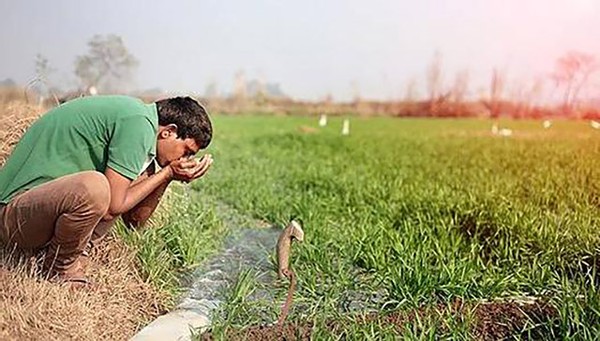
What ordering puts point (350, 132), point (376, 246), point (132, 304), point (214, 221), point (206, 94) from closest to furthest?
point (132, 304) → point (376, 246) → point (214, 221) → point (206, 94) → point (350, 132)

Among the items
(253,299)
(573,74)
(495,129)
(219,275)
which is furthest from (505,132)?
(253,299)

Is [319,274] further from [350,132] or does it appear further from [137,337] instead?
[350,132]

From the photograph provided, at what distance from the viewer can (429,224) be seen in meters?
3.67

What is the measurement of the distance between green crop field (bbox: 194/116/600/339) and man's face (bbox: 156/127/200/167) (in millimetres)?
467

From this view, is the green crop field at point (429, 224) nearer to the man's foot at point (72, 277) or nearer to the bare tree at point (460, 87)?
the bare tree at point (460, 87)

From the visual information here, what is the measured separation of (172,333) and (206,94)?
265 cm

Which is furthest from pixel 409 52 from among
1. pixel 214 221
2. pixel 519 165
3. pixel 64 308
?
pixel 64 308

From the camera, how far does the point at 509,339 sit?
244 centimetres

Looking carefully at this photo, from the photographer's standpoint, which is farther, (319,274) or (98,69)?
(98,69)

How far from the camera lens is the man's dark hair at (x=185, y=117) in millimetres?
2598

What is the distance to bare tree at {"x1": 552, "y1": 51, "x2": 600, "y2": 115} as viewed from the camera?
362cm

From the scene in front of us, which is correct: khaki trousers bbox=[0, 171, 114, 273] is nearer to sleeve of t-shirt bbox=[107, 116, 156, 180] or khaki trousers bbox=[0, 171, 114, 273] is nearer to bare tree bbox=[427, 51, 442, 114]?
sleeve of t-shirt bbox=[107, 116, 156, 180]

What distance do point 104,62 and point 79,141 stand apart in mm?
2110

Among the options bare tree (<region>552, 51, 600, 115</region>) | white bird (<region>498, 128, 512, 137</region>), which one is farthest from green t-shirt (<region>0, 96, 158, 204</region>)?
white bird (<region>498, 128, 512, 137</region>)
